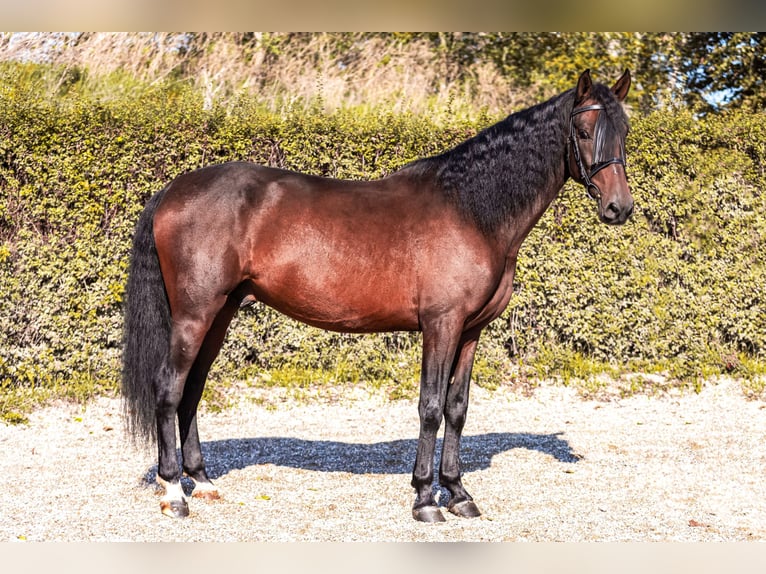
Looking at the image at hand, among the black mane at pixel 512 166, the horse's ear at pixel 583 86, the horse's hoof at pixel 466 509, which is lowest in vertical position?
the horse's hoof at pixel 466 509

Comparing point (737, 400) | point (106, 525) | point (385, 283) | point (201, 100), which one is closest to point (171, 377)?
point (106, 525)

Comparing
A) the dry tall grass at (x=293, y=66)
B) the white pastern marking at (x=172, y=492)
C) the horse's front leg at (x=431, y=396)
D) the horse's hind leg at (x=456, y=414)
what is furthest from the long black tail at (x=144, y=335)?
the dry tall grass at (x=293, y=66)

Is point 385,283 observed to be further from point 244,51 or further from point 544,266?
point 244,51

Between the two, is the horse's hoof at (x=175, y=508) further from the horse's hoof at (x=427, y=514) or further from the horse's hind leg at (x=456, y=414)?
the horse's hind leg at (x=456, y=414)

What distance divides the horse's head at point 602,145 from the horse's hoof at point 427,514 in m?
1.99

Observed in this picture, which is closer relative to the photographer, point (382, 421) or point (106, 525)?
point (106, 525)

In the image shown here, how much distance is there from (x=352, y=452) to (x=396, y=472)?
2.34ft

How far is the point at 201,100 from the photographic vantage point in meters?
8.31

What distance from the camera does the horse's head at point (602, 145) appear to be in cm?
442

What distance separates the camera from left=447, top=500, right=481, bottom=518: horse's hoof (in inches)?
189
